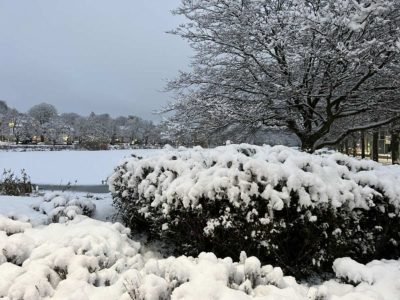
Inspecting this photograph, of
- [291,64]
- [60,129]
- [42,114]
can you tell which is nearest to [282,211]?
[291,64]

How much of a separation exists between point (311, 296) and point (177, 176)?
246 cm

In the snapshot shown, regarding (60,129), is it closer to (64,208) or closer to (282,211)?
(64,208)

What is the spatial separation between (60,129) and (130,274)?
90790mm

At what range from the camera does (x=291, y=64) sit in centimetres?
824

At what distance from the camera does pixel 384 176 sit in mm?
4656

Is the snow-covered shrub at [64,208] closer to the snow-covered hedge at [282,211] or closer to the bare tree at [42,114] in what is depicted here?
the snow-covered hedge at [282,211]

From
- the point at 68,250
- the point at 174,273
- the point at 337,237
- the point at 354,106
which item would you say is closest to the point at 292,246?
the point at 337,237

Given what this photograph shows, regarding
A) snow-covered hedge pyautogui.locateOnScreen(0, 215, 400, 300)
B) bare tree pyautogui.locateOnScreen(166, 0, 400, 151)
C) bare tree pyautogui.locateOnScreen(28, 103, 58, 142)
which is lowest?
snow-covered hedge pyautogui.locateOnScreen(0, 215, 400, 300)

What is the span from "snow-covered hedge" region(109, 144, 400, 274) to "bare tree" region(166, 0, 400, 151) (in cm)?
354

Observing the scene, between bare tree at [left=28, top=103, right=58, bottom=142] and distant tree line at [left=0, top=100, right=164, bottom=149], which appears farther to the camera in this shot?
bare tree at [left=28, top=103, right=58, bottom=142]

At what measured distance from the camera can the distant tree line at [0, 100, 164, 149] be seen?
84.1 m

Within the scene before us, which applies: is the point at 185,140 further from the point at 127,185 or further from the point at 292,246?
the point at 292,246

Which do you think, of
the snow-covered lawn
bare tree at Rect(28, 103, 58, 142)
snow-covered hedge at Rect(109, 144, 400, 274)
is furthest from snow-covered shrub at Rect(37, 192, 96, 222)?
bare tree at Rect(28, 103, 58, 142)

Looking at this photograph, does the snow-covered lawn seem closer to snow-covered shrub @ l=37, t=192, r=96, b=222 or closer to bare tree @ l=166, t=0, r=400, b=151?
snow-covered shrub @ l=37, t=192, r=96, b=222
